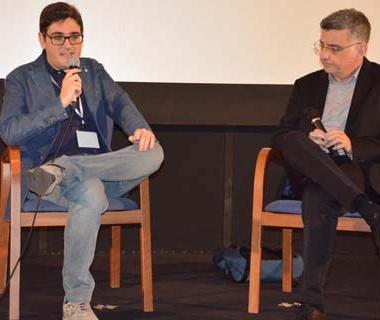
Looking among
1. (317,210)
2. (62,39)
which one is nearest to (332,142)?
(317,210)

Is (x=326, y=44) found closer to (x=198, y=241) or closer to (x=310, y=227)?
(x=310, y=227)

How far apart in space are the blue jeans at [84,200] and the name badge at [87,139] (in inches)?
7.1

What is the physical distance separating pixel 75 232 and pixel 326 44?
1243 millimetres

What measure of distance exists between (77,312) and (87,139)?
28.1 inches

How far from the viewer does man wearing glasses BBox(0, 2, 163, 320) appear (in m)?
3.10

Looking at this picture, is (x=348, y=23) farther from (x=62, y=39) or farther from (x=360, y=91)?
(x=62, y=39)

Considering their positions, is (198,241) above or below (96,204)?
below

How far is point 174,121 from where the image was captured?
4.39m

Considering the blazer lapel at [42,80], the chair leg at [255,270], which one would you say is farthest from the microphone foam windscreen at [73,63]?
the chair leg at [255,270]

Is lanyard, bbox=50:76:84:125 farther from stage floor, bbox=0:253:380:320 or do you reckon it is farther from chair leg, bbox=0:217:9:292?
stage floor, bbox=0:253:380:320

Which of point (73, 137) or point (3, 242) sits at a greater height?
point (73, 137)

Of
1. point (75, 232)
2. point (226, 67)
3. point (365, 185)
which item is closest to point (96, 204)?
point (75, 232)

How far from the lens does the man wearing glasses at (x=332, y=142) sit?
10.4 ft

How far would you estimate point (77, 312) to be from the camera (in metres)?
3.09
